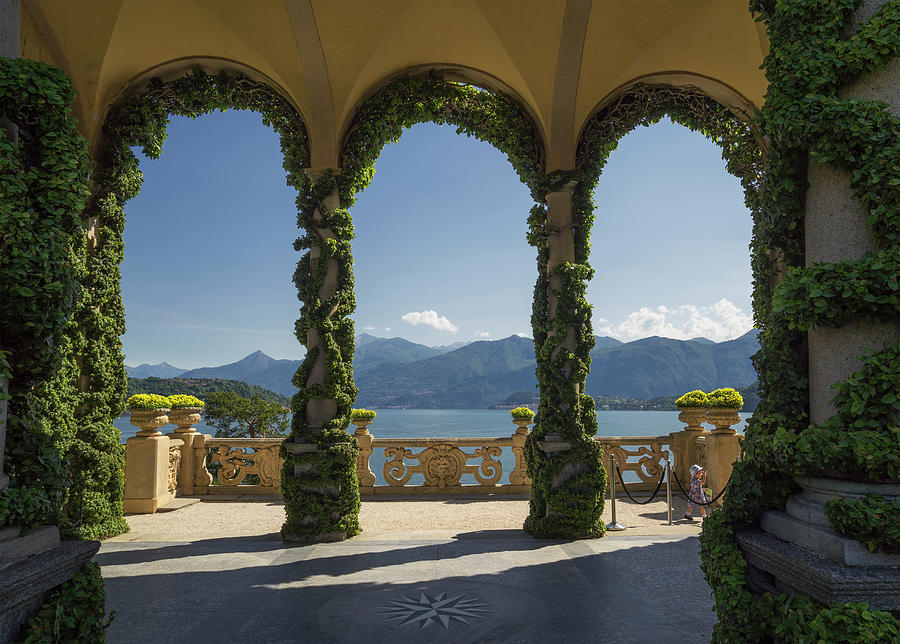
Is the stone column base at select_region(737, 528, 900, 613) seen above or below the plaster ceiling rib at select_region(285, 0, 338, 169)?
below

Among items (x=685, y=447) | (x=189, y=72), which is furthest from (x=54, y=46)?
(x=685, y=447)

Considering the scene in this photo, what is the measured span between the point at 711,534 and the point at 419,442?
757 cm

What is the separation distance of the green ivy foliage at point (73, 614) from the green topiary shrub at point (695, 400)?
896cm

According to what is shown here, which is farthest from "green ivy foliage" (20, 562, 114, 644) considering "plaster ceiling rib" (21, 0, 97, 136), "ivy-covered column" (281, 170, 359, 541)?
"plaster ceiling rib" (21, 0, 97, 136)

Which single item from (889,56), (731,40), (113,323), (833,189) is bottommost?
(113,323)

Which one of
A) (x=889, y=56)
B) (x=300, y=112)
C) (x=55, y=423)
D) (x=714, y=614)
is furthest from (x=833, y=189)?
(x=55, y=423)

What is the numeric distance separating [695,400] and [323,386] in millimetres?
6636

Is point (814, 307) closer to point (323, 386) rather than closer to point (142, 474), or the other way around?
point (323, 386)

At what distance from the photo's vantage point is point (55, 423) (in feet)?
20.9

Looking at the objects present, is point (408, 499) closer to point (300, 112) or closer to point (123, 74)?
point (300, 112)

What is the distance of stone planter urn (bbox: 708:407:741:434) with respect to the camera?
30.3 ft

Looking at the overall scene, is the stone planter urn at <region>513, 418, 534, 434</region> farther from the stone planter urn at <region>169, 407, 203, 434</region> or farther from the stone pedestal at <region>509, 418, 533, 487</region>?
the stone planter urn at <region>169, 407, 203, 434</region>

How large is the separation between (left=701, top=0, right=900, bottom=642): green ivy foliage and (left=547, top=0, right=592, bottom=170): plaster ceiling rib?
4.17 meters

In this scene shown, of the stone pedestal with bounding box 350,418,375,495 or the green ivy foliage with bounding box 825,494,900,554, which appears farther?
the stone pedestal with bounding box 350,418,375,495
